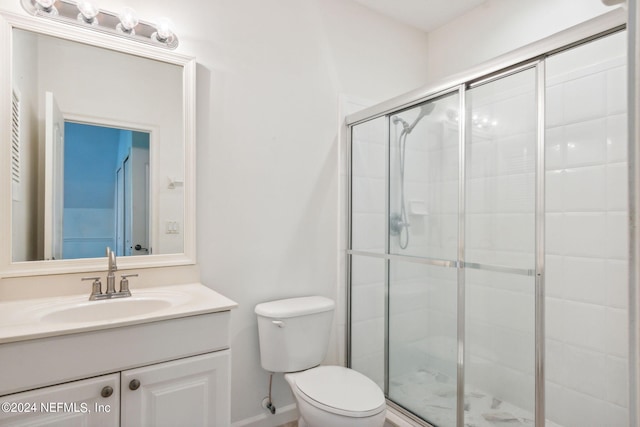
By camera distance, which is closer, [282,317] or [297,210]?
[282,317]

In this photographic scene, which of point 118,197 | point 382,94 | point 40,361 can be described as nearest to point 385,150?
point 382,94

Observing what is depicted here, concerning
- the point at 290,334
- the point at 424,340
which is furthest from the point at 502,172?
the point at 290,334

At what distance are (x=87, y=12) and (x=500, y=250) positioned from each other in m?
2.00

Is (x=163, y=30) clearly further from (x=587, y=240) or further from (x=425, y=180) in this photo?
(x=587, y=240)

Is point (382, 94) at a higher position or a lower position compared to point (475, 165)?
higher

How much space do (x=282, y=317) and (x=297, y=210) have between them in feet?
2.02

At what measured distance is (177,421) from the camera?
1275 mm

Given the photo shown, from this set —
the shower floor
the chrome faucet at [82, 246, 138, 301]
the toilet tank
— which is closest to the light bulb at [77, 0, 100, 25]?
the chrome faucet at [82, 246, 138, 301]

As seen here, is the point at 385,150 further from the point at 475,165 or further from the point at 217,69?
the point at 217,69

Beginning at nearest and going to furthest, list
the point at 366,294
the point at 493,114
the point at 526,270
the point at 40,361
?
the point at 40,361 < the point at 526,270 < the point at 493,114 < the point at 366,294

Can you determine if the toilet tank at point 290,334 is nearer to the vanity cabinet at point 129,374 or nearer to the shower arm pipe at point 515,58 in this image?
the vanity cabinet at point 129,374

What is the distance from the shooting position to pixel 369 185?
2.23 meters

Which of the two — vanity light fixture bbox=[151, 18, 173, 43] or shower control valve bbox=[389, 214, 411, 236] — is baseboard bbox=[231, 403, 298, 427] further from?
vanity light fixture bbox=[151, 18, 173, 43]

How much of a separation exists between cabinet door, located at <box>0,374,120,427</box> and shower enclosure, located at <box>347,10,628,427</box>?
1.41 metres
